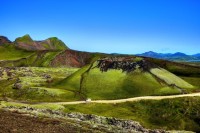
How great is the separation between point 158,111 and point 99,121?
2096 centimetres

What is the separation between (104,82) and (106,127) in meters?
43.9

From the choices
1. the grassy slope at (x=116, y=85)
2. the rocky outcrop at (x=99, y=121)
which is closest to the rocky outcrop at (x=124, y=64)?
the grassy slope at (x=116, y=85)

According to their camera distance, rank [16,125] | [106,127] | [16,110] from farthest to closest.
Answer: [16,110] → [106,127] → [16,125]

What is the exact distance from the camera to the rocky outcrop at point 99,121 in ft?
231

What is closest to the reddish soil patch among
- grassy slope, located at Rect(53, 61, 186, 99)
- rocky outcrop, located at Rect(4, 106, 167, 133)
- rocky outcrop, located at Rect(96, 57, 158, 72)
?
rocky outcrop, located at Rect(4, 106, 167, 133)

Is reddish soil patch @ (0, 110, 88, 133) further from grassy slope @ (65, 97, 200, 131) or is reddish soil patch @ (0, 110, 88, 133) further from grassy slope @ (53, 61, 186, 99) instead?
grassy slope @ (53, 61, 186, 99)

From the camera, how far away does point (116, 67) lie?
11875 centimetres

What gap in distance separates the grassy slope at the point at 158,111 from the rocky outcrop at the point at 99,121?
5785 mm

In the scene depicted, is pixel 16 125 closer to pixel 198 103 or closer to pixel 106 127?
pixel 106 127

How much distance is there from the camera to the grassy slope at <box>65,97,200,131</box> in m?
81.4

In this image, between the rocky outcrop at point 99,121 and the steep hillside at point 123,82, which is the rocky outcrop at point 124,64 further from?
the rocky outcrop at point 99,121

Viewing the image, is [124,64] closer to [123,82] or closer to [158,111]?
[123,82]

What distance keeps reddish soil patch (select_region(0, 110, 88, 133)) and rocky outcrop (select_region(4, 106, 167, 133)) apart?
474 centimetres

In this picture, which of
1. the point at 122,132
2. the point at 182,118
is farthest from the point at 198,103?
the point at 122,132
